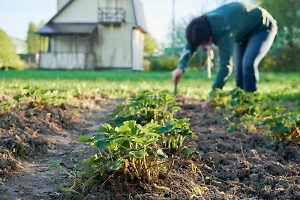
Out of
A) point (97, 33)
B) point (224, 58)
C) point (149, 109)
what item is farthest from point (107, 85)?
point (97, 33)

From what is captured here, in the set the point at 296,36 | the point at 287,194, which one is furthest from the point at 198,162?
the point at 296,36

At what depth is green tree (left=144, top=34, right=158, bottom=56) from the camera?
3504 centimetres

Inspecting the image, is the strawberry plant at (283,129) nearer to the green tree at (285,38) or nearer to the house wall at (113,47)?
the house wall at (113,47)

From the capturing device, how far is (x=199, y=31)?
4.48 metres

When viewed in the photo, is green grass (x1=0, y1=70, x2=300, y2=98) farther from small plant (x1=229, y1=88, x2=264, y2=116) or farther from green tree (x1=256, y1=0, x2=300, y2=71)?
green tree (x1=256, y1=0, x2=300, y2=71)

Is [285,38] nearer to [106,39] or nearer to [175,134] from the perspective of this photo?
[106,39]

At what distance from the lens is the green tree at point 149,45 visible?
3504 centimetres

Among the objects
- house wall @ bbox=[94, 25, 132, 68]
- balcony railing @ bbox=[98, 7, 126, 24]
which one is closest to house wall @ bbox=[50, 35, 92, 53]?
house wall @ bbox=[94, 25, 132, 68]

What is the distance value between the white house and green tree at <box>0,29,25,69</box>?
314cm

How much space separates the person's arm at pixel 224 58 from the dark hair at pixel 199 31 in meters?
0.20

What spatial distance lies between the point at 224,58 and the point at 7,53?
56.5ft

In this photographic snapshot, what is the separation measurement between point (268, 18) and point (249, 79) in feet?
2.71

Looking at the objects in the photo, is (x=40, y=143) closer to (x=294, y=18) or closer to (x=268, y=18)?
(x=268, y=18)

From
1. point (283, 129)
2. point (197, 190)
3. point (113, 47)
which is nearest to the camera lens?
point (197, 190)
